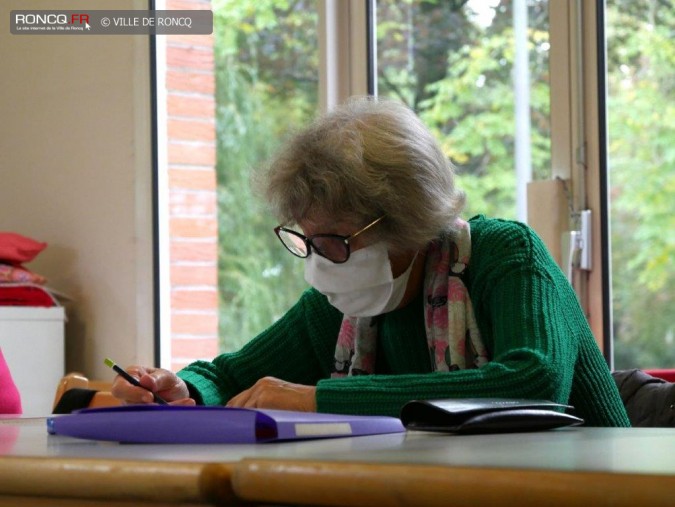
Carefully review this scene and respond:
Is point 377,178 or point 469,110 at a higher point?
point 469,110

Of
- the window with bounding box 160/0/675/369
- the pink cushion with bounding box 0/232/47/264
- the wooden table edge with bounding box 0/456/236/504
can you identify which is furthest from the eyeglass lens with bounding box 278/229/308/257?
the pink cushion with bounding box 0/232/47/264

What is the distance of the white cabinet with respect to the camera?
328 cm

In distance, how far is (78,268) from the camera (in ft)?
11.8

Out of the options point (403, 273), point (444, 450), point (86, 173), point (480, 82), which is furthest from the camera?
point (86, 173)

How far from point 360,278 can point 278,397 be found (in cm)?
32

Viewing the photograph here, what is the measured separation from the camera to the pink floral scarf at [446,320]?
172cm

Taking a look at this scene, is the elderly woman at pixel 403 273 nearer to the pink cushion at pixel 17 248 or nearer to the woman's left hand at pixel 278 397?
the woman's left hand at pixel 278 397

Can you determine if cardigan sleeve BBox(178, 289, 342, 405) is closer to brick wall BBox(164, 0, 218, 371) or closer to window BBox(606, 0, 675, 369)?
window BBox(606, 0, 675, 369)

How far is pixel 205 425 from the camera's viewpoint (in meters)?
0.95

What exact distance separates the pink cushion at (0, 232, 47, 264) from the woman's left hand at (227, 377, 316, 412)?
6.84 feet

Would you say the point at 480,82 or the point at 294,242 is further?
the point at 480,82

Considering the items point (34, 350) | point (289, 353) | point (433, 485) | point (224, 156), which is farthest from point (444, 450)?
point (224, 156)

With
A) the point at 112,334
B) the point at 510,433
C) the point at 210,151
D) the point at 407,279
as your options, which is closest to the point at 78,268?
the point at 112,334

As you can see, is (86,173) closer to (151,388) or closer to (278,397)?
(151,388)
